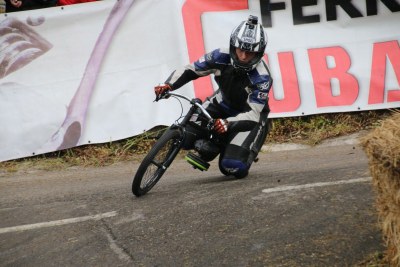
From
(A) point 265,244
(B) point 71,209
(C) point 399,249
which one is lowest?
(B) point 71,209

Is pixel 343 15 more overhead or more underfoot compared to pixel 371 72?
more overhead

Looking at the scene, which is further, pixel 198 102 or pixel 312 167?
pixel 312 167

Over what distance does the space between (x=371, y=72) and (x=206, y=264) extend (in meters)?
6.45

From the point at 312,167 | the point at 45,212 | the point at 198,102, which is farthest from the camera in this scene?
the point at 312,167

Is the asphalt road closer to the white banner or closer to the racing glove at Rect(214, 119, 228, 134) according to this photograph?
the racing glove at Rect(214, 119, 228, 134)

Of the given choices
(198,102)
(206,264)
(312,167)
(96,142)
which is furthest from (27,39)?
(206,264)

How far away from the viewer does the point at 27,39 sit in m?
9.63

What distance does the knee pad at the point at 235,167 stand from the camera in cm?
697

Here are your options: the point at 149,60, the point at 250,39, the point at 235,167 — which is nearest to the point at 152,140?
the point at 149,60

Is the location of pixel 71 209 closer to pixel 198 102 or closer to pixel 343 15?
pixel 198 102

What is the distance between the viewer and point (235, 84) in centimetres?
695

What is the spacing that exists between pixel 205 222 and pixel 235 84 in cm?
221

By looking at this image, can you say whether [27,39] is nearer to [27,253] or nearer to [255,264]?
[27,253]

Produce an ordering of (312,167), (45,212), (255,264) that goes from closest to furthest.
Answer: (255,264) < (45,212) < (312,167)
